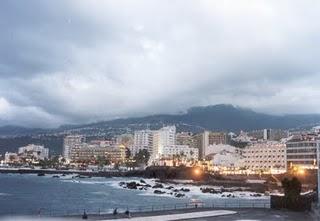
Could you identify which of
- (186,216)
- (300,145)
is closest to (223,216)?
(186,216)

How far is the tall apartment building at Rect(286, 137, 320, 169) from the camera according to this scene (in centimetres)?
17450

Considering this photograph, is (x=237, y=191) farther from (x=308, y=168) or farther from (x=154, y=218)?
(x=154, y=218)

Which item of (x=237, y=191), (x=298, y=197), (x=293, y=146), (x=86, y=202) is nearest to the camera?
(x=298, y=197)

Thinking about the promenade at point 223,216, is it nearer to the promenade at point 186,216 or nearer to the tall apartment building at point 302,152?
the promenade at point 186,216

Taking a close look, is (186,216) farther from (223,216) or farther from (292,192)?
(292,192)

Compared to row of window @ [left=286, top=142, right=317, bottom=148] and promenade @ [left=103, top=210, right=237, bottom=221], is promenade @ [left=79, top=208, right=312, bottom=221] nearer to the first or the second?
promenade @ [left=103, top=210, right=237, bottom=221]

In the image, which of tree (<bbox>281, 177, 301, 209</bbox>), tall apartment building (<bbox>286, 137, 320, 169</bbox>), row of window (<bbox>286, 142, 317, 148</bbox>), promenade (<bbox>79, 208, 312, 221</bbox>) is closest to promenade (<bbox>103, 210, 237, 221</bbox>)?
promenade (<bbox>79, 208, 312, 221</bbox>)

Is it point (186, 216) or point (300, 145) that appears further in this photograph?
point (300, 145)

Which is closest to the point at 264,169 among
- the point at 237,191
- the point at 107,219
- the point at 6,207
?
the point at 237,191

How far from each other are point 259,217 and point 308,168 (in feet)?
414

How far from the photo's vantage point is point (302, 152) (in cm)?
18200

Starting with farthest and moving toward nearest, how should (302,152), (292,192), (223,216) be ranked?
(302,152), (292,192), (223,216)

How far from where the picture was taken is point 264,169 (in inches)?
7795

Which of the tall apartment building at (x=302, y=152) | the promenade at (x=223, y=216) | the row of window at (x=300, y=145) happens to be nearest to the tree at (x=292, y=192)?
the promenade at (x=223, y=216)
